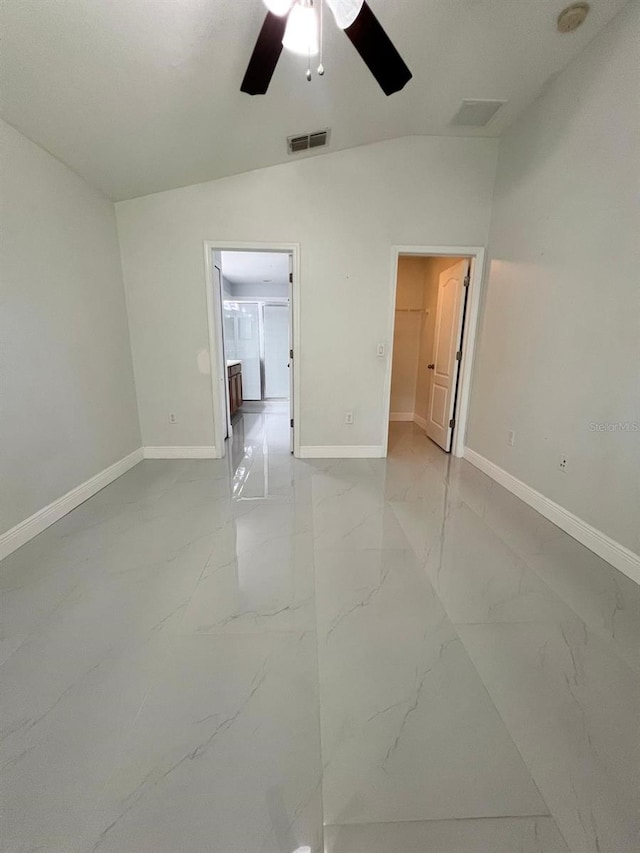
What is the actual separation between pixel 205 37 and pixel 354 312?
6.84 feet

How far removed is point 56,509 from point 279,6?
2.93 metres

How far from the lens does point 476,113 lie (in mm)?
2639

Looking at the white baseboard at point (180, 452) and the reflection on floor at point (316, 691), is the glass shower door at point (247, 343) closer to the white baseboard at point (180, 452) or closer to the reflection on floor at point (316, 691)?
the white baseboard at point (180, 452)

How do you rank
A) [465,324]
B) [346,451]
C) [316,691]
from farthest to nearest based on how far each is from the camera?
1. [346,451]
2. [465,324]
3. [316,691]

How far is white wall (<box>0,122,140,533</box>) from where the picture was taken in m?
1.92

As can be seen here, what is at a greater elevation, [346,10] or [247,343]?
[346,10]

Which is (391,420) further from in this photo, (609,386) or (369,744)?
(369,744)

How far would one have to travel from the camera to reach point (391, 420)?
Result: 5336 millimetres

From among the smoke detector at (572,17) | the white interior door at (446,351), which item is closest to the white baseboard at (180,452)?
the white interior door at (446,351)

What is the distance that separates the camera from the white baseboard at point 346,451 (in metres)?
3.64

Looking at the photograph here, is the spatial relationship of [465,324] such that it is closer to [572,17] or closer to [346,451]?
[346,451]

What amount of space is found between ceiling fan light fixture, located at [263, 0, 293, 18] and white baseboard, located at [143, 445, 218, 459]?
311 centimetres

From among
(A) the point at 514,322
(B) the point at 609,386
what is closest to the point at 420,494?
(B) the point at 609,386

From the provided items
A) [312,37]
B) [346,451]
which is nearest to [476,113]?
[312,37]
